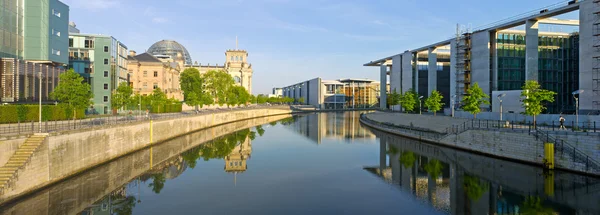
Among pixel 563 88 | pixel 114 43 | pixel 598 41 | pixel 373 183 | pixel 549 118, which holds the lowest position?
pixel 373 183

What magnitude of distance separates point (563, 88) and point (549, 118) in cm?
2124

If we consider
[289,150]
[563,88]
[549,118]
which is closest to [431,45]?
[563,88]

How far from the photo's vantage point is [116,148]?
38656 millimetres

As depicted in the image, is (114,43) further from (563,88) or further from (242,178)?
(563,88)

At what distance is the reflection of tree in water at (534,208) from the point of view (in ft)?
76.0

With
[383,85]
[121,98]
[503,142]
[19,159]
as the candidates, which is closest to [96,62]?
[121,98]

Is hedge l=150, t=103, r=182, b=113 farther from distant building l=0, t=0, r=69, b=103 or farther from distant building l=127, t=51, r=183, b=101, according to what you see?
distant building l=0, t=0, r=69, b=103

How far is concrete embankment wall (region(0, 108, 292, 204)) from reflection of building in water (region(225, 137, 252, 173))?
10.9 m

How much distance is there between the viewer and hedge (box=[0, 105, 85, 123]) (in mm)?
35438

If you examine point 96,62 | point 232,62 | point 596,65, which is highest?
point 232,62

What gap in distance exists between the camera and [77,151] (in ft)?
100

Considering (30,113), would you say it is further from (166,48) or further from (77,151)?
(166,48)

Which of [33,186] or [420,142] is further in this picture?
[420,142]

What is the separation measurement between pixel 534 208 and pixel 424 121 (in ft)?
135
